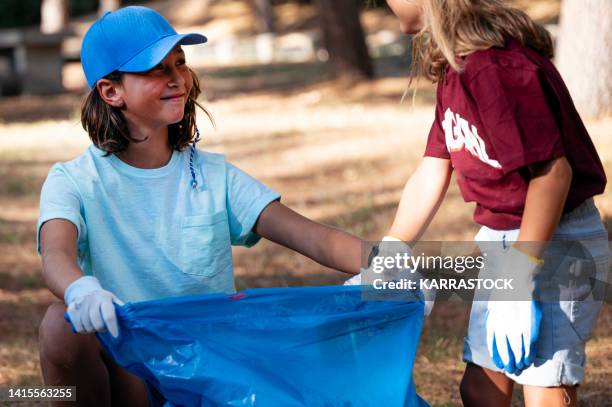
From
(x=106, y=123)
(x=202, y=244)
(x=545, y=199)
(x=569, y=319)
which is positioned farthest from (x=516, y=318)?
(x=106, y=123)

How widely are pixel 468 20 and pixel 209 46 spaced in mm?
20324

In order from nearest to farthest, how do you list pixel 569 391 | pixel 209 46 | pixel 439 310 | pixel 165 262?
1. pixel 569 391
2. pixel 165 262
3. pixel 439 310
4. pixel 209 46

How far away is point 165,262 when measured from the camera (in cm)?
284

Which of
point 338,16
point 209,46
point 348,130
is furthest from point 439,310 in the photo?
point 209,46

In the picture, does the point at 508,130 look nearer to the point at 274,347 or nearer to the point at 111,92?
the point at 274,347

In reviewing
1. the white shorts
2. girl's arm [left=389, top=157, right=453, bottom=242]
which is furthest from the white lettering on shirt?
the white shorts

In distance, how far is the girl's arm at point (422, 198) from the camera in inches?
113

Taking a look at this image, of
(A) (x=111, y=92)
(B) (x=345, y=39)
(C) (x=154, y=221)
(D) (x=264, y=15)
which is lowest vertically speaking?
(D) (x=264, y=15)

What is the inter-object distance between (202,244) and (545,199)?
3.28 feet

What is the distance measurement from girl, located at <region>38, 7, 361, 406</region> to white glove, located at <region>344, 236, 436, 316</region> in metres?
0.08

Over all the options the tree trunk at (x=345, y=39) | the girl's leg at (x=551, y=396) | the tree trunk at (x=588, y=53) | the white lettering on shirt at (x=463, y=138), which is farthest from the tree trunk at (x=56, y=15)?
the girl's leg at (x=551, y=396)

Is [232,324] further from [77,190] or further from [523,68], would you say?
[523,68]

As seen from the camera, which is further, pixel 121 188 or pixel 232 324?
pixel 121 188

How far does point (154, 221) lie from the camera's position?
2.85 metres
